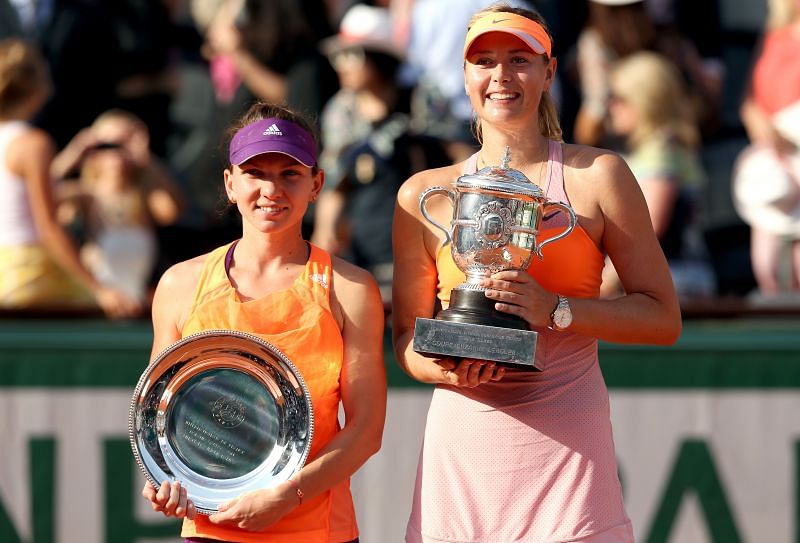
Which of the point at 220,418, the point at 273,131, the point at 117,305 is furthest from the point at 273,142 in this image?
the point at 117,305

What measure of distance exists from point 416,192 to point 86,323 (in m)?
2.68

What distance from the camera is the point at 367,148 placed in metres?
5.88

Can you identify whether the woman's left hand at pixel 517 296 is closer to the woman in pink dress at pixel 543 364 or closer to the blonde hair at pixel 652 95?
the woman in pink dress at pixel 543 364

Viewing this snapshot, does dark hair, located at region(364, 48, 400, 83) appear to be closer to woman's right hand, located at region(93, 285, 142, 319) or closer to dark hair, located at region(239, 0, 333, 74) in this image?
dark hair, located at region(239, 0, 333, 74)

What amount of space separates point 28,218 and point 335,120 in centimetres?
137

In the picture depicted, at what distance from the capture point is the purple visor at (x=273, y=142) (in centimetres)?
300

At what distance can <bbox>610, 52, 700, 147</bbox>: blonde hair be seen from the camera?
235 inches

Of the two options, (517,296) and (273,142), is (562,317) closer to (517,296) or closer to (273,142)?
(517,296)

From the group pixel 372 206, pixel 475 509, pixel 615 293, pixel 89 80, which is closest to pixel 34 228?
pixel 89 80

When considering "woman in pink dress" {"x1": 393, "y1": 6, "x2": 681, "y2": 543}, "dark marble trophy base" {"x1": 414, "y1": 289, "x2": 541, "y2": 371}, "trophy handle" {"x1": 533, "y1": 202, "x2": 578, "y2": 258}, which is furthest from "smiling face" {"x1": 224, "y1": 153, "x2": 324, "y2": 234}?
"trophy handle" {"x1": 533, "y1": 202, "x2": 578, "y2": 258}

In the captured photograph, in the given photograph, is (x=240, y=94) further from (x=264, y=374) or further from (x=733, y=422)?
(x=264, y=374)

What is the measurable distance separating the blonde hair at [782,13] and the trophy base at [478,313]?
3.85 metres

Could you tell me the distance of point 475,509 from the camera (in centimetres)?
303

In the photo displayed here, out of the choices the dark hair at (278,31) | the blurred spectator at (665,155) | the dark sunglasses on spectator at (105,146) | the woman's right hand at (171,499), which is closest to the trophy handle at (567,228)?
the woman's right hand at (171,499)
